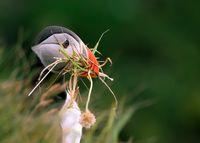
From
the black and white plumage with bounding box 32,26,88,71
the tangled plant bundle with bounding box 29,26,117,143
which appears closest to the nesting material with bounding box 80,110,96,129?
the tangled plant bundle with bounding box 29,26,117,143

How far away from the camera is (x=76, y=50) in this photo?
12.9ft

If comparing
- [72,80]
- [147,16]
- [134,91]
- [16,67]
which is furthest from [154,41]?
[72,80]

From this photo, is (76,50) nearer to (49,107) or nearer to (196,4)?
(49,107)

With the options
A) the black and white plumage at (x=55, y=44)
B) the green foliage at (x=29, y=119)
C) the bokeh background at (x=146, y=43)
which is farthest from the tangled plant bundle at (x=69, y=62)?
the bokeh background at (x=146, y=43)

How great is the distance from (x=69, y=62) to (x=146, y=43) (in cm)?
667

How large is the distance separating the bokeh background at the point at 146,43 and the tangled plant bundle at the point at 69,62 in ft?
15.5

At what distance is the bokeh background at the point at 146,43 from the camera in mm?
9401

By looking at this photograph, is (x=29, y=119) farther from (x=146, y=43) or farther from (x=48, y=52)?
(x=146, y=43)

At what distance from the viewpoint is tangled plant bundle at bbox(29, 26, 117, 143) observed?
3914 mm

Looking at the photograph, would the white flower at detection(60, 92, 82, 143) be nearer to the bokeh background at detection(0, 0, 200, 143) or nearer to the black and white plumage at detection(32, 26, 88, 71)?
the black and white plumage at detection(32, 26, 88, 71)

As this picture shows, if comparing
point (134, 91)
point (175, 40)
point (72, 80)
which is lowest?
point (175, 40)

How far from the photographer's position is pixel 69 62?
13.0 feet

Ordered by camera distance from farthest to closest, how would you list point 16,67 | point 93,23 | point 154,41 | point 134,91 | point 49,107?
point 154,41
point 93,23
point 134,91
point 16,67
point 49,107

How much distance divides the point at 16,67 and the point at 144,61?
5.30 metres
